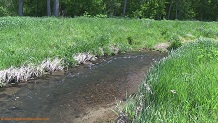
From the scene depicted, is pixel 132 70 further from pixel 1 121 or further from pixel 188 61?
pixel 1 121

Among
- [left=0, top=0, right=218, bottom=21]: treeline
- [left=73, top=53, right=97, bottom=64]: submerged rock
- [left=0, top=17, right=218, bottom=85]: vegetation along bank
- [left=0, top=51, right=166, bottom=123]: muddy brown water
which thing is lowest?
[left=0, top=51, right=166, bottom=123]: muddy brown water

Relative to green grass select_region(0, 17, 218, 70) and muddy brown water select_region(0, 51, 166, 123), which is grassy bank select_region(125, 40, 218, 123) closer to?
muddy brown water select_region(0, 51, 166, 123)

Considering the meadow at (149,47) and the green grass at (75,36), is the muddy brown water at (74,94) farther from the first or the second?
the green grass at (75,36)

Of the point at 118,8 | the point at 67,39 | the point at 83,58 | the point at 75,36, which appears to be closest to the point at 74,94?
the point at 83,58

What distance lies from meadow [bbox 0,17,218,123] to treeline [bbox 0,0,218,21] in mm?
13169

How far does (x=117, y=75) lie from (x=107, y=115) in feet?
21.0

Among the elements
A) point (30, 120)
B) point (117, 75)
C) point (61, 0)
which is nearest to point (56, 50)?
point (117, 75)

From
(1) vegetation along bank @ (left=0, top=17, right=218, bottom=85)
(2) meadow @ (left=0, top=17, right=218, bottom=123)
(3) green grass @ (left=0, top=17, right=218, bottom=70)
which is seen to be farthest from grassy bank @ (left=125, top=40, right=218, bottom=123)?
(3) green grass @ (left=0, top=17, right=218, bottom=70)

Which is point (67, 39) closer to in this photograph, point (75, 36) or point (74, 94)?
point (75, 36)

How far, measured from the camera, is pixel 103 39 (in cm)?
2334

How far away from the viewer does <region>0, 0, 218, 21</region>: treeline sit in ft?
147

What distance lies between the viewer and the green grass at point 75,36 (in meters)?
17.0

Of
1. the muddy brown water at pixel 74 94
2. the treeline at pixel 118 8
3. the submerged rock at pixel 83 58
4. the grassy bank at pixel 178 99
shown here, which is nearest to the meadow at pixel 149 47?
the grassy bank at pixel 178 99

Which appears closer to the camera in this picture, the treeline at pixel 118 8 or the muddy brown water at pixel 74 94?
the muddy brown water at pixel 74 94
